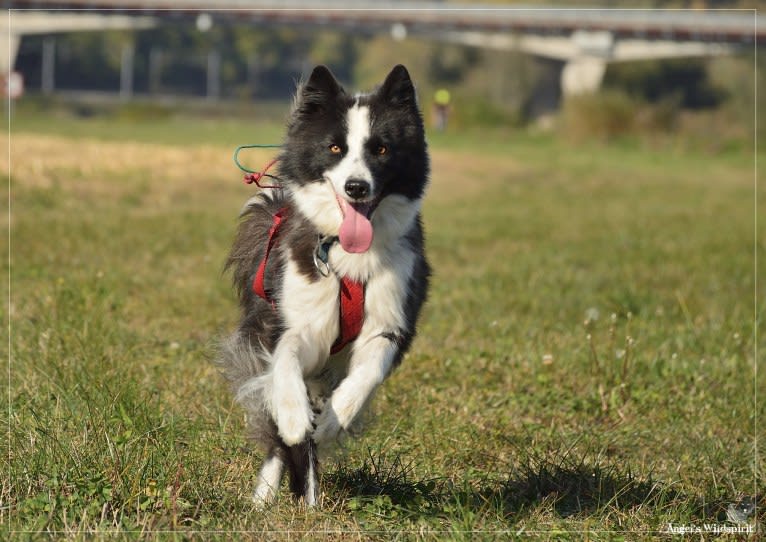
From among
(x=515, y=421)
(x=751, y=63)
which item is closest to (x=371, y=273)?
(x=515, y=421)

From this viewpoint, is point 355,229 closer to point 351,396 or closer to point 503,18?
point 351,396

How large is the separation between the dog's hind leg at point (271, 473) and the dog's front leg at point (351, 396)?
411 millimetres

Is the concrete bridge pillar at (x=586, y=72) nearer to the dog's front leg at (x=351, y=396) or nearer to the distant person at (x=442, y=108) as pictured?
the distant person at (x=442, y=108)

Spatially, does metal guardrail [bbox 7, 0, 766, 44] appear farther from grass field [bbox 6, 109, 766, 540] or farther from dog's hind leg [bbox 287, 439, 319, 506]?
dog's hind leg [bbox 287, 439, 319, 506]

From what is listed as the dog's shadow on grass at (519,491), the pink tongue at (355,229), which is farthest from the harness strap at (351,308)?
the dog's shadow on grass at (519,491)

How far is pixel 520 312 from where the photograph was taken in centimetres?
920

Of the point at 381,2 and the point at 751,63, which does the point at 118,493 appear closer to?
the point at 381,2

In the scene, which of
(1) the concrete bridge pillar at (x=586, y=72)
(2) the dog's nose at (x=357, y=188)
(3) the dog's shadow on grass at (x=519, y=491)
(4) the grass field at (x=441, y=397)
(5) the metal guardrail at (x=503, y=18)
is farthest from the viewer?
(1) the concrete bridge pillar at (x=586, y=72)

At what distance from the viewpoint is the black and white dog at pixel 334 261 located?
15.5 feet

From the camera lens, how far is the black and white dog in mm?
4727

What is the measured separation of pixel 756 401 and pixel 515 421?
1.57 metres

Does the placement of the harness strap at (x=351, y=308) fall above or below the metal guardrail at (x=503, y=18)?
below

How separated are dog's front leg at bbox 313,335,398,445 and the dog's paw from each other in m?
0.10

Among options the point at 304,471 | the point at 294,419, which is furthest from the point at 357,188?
the point at 304,471
